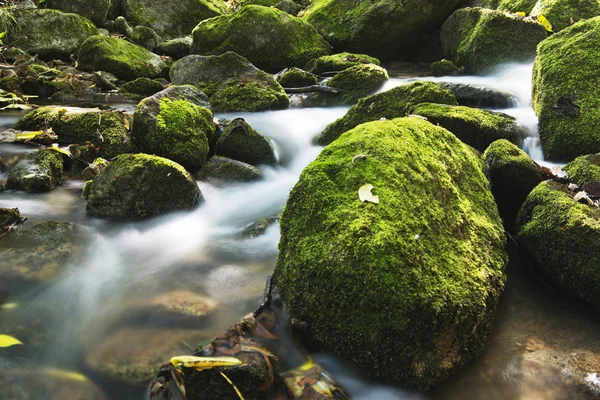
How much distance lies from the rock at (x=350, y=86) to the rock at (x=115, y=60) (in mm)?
4906

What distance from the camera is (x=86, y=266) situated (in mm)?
3762

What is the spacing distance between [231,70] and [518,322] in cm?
793

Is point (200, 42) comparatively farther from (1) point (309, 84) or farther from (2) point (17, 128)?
(2) point (17, 128)

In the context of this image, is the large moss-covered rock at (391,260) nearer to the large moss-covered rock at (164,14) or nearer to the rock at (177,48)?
the rock at (177,48)

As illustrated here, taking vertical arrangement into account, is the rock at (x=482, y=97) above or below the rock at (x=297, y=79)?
above

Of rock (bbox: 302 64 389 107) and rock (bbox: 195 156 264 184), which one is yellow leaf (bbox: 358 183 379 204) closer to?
rock (bbox: 195 156 264 184)

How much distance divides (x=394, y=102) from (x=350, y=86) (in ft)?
10.7

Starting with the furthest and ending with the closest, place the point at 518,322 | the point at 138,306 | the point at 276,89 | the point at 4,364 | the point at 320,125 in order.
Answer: the point at 276,89 < the point at 320,125 < the point at 138,306 < the point at 518,322 < the point at 4,364

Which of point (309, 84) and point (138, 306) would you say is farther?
point (309, 84)

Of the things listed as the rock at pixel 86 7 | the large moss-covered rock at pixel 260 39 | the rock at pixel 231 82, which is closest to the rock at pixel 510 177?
the rock at pixel 231 82

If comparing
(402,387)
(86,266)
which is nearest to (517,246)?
(402,387)

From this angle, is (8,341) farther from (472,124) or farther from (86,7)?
(86,7)

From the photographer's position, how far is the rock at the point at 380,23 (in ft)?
39.4

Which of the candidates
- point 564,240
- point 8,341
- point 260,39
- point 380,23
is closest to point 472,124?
point 564,240
